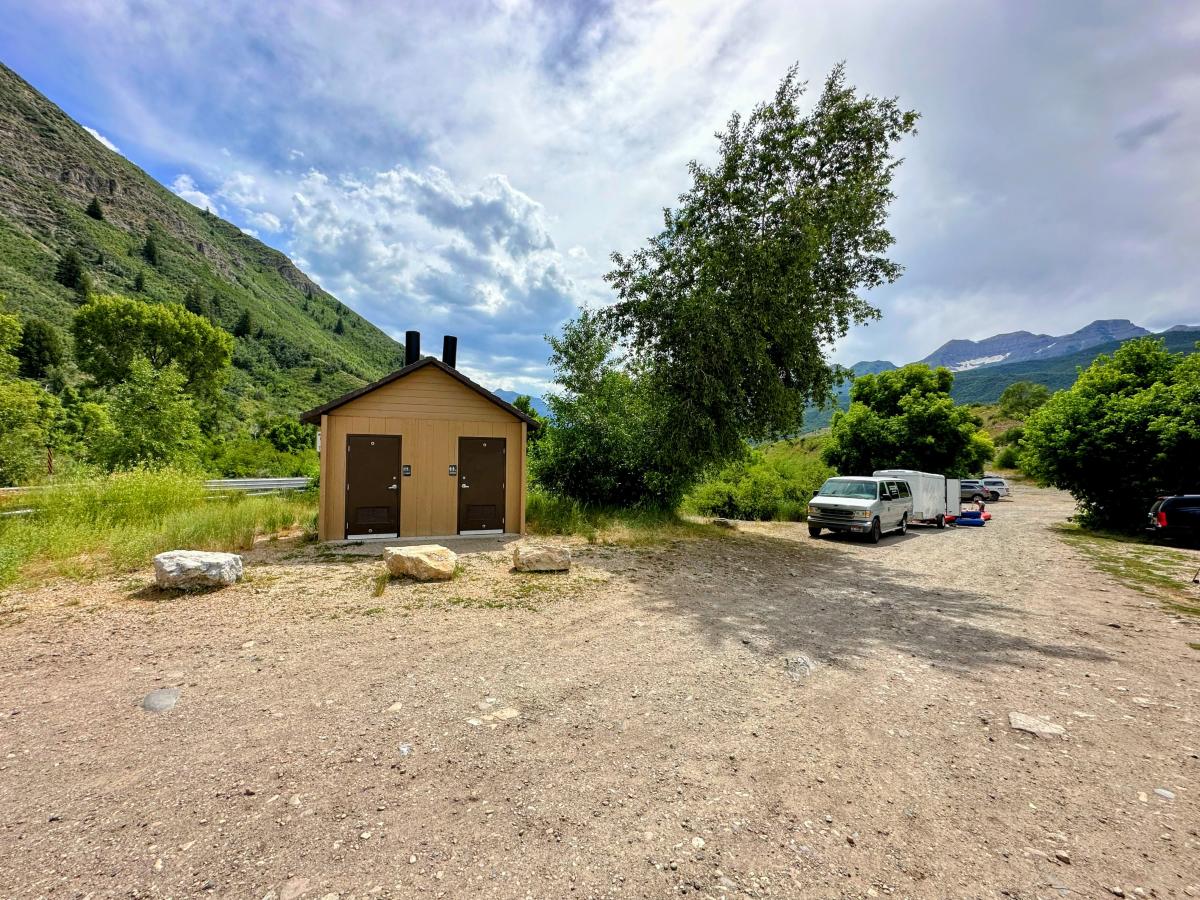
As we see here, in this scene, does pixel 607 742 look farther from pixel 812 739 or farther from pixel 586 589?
pixel 586 589

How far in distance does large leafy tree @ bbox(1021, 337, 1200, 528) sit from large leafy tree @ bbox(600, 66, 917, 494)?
36.9ft

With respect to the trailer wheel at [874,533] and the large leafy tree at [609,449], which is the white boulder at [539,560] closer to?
the large leafy tree at [609,449]

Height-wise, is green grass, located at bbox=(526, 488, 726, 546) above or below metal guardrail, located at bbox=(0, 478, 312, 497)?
below

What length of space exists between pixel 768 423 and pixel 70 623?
14.4 meters

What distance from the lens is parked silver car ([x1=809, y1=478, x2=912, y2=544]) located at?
48.3ft

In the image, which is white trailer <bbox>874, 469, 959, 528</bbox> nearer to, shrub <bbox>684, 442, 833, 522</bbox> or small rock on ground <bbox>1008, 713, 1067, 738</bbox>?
shrub <bbox>684, 442, 833, 522</bbox>

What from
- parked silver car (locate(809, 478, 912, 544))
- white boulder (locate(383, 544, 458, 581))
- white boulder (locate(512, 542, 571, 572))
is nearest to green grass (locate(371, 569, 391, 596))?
white boulder (locate(383, 544, 458, 581))

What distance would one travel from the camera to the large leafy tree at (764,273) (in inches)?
499

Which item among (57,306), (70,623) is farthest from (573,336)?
(57,306)

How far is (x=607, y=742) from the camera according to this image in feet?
10.9

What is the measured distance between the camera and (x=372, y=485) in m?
11.2

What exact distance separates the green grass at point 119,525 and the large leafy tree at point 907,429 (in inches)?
1159

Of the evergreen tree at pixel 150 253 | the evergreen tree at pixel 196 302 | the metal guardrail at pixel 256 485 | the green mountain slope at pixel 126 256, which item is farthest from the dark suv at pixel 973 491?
the evergreen tree at pixel 150 253

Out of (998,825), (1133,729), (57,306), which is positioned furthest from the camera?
(57,306)
